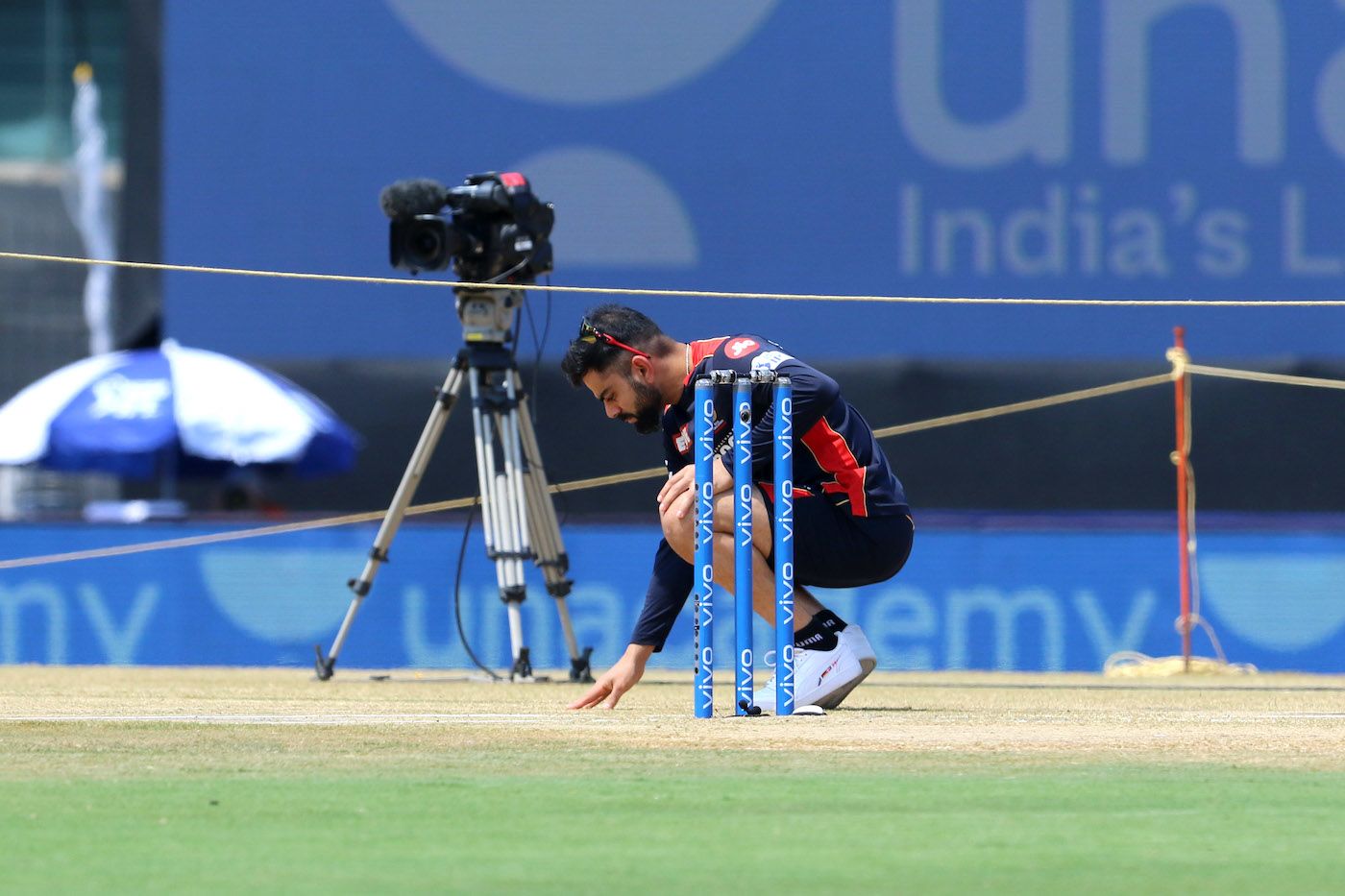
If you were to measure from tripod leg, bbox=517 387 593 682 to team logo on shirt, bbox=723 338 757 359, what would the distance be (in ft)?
9.50

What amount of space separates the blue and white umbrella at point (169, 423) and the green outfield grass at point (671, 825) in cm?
1023

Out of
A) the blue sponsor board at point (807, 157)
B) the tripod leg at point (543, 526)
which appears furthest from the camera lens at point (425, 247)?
the blue sponsor board at point (807, 157)

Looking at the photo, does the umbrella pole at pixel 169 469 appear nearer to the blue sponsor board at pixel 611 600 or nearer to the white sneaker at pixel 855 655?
the blue sponsor board at pixel 611 600

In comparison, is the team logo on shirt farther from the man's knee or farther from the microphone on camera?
the microphone on camera

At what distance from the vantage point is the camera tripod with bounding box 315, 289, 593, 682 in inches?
354

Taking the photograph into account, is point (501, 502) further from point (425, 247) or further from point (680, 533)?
point (680, 533)

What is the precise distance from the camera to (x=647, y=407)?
6.27 metres

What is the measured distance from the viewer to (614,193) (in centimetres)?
1622

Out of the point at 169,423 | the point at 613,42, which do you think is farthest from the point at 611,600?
the point at 613,42

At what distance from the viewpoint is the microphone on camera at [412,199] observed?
9141 mm

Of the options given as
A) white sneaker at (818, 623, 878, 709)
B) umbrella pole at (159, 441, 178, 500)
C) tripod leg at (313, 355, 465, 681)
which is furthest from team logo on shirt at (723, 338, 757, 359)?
umbrella pole at (159, 441, 178, 500)

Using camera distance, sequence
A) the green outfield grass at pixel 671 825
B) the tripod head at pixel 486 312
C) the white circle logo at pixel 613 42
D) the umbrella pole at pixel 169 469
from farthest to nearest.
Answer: the white circle logo at pixel 613 42 → the umbrella pole at pixel 169 469 → the tripod head at pixel 486 312 → the green outfield grass at pixel 671 825

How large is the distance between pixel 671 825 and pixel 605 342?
7.95ft

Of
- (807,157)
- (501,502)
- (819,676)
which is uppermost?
(807,157)
